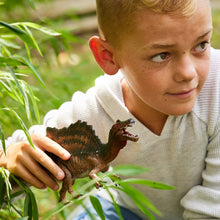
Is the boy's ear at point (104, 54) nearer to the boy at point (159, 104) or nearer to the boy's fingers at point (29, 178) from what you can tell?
the boy at point (159, 104)

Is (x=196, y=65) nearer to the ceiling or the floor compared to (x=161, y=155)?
nearer to the ceiling

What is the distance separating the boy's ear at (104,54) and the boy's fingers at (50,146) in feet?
1.03

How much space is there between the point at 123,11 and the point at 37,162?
1.60 ft

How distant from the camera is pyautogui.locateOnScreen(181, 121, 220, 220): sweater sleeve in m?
1.41

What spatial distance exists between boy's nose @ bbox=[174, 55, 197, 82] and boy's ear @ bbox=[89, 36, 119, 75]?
0.26m

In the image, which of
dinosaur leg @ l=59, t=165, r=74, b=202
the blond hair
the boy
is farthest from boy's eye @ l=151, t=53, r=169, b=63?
dinosaur leg @ l=59, t=165, r=74, b=202

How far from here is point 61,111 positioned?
147 cm

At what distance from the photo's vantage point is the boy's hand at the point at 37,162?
1093 millimetres

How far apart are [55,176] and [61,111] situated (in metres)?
0.41

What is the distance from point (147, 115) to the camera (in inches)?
56.4

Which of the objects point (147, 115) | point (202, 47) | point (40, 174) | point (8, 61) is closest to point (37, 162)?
point (40, 174)

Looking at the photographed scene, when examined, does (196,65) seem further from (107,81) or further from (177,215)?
(177,215)

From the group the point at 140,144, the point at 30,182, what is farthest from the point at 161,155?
the point at 30,182

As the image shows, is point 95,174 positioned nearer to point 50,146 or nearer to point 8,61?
point 50,146
